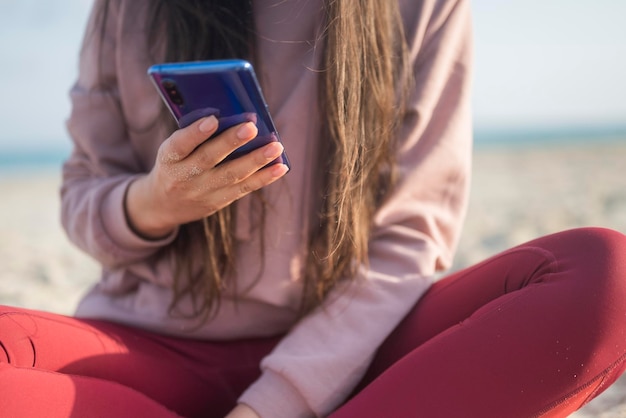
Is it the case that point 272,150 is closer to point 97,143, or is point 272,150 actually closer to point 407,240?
point 407,240

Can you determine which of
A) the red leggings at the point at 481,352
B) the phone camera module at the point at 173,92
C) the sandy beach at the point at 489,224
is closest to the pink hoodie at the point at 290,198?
the red leggings at the point at 481,352

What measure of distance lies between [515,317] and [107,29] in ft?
2.98

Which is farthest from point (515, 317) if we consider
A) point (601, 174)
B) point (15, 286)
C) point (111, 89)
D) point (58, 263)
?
point (601, 174)

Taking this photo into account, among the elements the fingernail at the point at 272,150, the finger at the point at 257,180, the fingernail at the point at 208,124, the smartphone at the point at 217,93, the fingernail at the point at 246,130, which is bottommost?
the finger at the point at 257,180

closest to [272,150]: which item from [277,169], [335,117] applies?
[277,169]

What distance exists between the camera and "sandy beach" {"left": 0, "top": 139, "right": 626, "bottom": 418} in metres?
2.43

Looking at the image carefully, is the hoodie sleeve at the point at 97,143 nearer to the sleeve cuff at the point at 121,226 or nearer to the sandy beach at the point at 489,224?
the sleeve cuff at the point at 121,226

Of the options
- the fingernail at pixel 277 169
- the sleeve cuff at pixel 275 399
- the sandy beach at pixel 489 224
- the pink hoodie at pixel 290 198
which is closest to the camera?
the fingernail at pixel 277 169

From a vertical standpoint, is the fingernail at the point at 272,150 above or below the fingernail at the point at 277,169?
above

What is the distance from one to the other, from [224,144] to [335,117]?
293 mm

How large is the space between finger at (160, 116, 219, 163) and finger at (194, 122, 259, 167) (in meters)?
0.01

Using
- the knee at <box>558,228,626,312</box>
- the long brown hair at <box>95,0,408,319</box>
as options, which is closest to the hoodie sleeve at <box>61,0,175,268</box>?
the long brown hair at <box>95,0,408,319</box>

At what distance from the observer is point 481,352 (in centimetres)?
83

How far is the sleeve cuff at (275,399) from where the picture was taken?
37.4 inches
